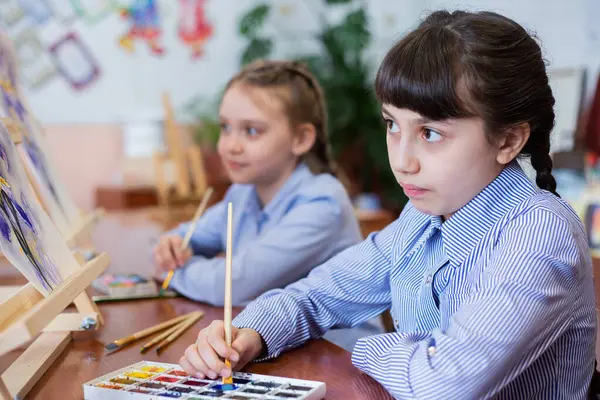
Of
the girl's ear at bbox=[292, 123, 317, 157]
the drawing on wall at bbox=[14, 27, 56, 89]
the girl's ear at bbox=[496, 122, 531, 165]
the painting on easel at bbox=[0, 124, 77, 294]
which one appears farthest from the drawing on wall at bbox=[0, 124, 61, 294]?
the drawing on wall at bbox=[14, 27, 56, 89]

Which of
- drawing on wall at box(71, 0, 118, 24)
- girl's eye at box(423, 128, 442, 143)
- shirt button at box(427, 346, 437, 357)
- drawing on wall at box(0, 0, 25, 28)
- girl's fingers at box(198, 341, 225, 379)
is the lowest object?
shirt button at box(427, 346, 437, 357)

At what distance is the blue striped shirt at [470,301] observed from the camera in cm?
76

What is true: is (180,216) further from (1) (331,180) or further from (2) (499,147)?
(2) (499,147)

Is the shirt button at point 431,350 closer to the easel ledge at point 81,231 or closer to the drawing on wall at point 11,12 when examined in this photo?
the easel ledge at point 81,231

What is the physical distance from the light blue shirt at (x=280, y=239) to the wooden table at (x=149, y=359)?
0.61 feet

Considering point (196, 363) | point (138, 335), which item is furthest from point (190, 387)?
point (138, 335)

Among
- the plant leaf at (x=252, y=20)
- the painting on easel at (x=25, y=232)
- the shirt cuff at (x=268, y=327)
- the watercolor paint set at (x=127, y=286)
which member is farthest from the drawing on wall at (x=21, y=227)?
the plant leaf at (x=252, y=20)

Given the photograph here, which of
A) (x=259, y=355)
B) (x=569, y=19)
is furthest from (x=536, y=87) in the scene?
(x=569, y=19)

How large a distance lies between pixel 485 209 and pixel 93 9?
4.40m

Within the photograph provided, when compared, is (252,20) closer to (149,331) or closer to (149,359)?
(149,331)

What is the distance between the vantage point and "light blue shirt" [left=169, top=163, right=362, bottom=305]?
139 centimetres

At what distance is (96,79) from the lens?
16.0ft

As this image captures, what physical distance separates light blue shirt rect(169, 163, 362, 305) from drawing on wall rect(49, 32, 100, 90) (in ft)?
11.3

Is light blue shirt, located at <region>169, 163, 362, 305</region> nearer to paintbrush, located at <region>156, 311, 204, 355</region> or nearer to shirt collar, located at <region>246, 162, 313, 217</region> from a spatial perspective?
shirt collar, located at <region>246, 162, 313, 217</region>
